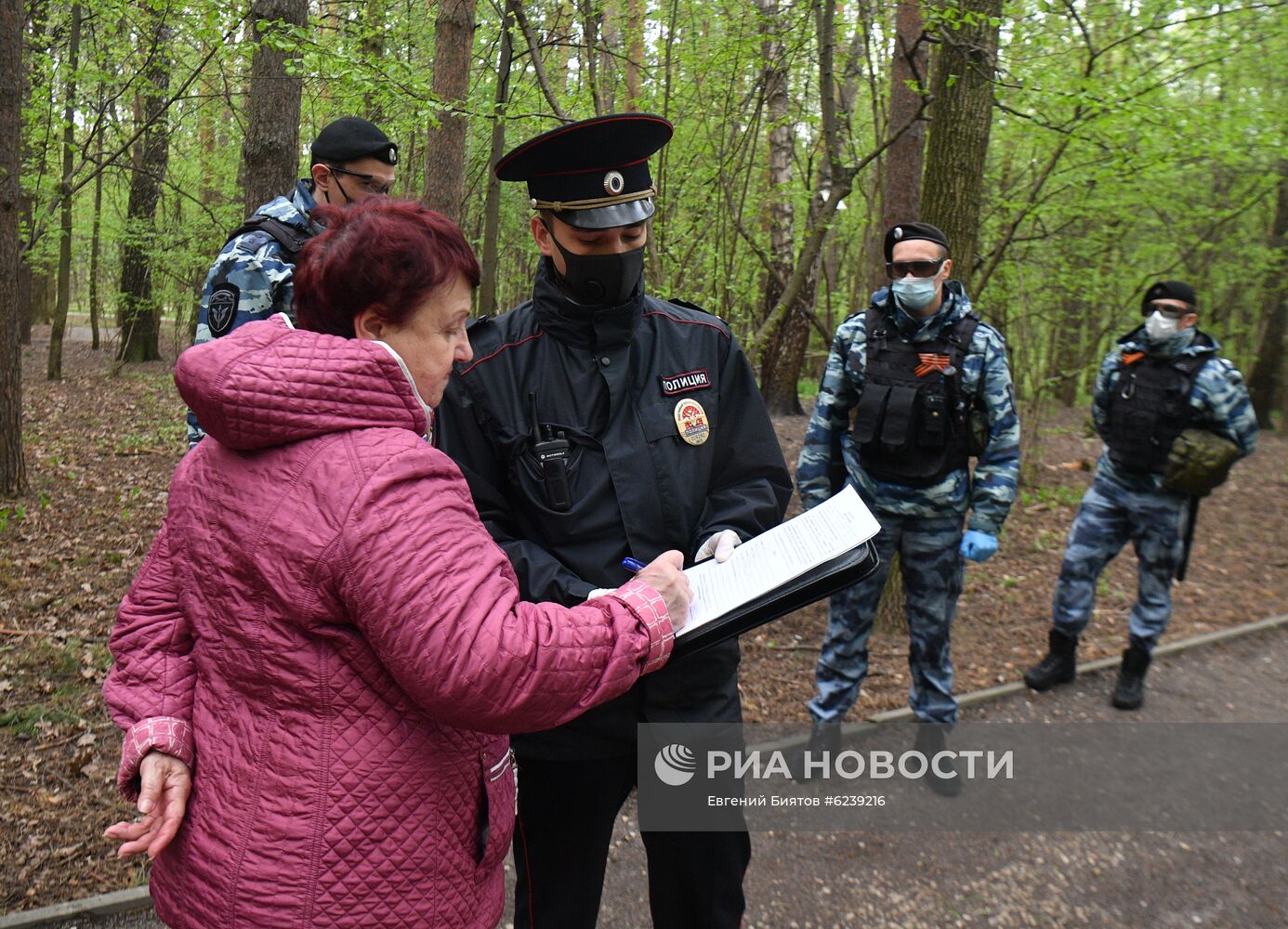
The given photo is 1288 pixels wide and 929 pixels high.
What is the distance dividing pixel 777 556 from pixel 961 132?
444 cm

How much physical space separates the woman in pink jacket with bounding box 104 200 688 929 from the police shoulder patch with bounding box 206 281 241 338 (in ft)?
5.34

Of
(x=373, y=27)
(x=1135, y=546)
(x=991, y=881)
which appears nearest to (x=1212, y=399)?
(x=1135, y=546)

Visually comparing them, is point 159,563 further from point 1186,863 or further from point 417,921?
point 1186,863

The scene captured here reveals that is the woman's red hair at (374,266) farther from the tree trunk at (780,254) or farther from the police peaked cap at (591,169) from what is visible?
the tree trunk at (780,254)

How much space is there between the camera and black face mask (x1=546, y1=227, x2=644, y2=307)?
229 cm

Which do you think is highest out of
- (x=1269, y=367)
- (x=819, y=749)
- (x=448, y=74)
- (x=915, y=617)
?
(x=448, y=74)

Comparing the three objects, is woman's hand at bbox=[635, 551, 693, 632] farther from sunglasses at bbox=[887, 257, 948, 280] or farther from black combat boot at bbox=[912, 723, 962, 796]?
black combat boot at bbox=[912, 723, 962, 796]

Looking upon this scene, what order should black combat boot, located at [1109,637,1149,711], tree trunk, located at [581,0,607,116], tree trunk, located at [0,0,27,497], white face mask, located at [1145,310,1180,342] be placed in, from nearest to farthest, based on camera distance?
1. white face mask, located at [1145,310,1180,342]
2. black combat boot, located at [1109,637,1149,711]
3. tree trunk, located at [581,0,607,116]
4. tree trunk, located at [0,0,27,497]

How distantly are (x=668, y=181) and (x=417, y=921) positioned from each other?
23.6 ft

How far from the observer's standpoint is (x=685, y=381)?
236 centimetres

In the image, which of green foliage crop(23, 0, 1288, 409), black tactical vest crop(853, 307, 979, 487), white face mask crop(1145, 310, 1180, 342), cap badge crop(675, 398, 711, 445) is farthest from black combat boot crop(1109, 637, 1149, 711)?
cap badge crop(675, 398, 711, 445)

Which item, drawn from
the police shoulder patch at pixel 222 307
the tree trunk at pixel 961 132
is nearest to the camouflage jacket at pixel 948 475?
the tree trunk at pixel 961 132

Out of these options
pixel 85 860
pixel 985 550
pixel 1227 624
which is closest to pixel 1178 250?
pixel 1227 624

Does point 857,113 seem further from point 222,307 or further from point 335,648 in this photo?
point 335,648
